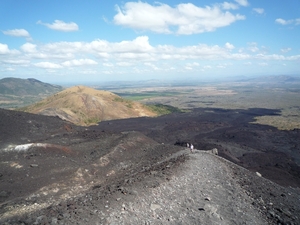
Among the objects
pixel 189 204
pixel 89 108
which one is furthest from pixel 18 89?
pixel 189 204

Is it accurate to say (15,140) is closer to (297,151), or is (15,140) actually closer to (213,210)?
(213,210)

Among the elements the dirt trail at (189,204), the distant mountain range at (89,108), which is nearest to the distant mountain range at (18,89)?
the distant mountain range at (89,108)

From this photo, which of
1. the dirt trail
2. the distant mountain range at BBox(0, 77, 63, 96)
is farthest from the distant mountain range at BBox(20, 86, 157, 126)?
the distant mountain range at BBox(0, 77, 63, 96)

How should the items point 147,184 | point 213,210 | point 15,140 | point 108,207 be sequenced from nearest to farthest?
point 108,207
point 213,210
point 147,184
point 15,140

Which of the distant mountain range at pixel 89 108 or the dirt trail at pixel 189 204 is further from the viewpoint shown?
the distant mountain range at pixel 89 108

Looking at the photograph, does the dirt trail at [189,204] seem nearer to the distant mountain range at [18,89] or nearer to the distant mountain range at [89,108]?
the distant mountain range at [89,108]

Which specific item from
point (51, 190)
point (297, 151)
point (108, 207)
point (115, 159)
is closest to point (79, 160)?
point (115, 159)

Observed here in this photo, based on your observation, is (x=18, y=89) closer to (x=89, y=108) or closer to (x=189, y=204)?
(x=89, y=108)

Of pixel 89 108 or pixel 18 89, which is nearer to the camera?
pixel 89 108
